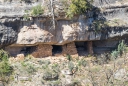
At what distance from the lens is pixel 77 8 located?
23938mm

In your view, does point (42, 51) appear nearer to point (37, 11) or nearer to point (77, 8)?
point (37, 11)

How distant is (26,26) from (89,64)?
5241 millimetres

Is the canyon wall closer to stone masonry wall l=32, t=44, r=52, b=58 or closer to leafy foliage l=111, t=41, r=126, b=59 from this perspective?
stone masonry wall l=32, t=44, r=52, b=58

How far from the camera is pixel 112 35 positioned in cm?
2552

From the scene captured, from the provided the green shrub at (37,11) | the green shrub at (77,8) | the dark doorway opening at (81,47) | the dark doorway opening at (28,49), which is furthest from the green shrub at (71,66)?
the green shrub at (37,11)

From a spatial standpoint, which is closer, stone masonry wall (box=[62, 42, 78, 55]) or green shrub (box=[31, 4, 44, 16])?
green shrub (box=[31, 4, 44, 16])

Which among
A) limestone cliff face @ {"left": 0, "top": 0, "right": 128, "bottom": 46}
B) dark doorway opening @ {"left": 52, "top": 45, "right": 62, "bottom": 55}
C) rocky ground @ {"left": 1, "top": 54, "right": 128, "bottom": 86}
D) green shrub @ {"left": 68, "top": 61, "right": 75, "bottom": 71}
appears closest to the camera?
rocky ground @ {"left": 1, "top": 54, "right": 128, "bottom": 86}

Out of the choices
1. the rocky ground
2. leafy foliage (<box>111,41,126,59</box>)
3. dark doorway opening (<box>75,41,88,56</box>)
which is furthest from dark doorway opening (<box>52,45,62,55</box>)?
leafy foliage (<box>111,41,126,59</box>)

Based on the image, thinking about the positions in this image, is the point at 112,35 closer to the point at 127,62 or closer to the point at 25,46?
the point at 127,62

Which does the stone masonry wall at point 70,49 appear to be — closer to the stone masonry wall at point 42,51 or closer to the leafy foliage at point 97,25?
the stone masonry wall at point 42,51

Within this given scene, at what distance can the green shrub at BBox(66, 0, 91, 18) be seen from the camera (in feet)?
78.1

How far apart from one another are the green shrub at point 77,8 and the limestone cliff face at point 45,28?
56 centimetres

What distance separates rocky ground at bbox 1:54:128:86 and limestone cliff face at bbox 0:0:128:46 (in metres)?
1.38

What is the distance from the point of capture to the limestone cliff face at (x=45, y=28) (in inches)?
942
